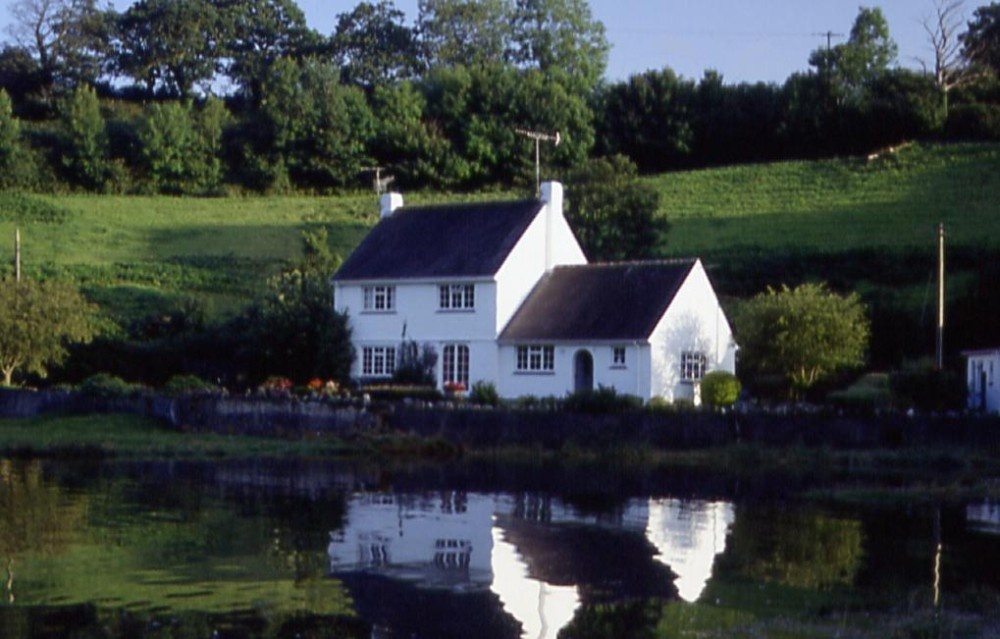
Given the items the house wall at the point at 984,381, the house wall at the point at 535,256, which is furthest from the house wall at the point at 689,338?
the house wall at the point at 984,381

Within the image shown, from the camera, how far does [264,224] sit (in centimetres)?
8675

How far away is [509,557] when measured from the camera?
23.3m

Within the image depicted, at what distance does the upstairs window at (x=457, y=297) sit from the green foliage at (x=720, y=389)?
9.98m

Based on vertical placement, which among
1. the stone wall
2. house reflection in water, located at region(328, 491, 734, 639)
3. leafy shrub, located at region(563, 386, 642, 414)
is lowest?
house reflection in water, located at region(328, 491, 734, 639)

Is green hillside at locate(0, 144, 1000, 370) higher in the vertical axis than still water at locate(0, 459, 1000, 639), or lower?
higher

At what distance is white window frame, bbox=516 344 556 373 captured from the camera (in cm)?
5141

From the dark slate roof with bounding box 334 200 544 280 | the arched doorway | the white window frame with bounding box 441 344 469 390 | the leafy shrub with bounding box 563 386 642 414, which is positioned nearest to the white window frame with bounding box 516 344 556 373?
the arched doorway

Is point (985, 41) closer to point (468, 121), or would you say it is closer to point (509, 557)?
point (468, 121)

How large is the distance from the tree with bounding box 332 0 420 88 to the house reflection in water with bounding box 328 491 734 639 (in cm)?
9176

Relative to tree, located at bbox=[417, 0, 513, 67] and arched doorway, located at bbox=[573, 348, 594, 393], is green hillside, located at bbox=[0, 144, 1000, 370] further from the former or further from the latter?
tree, located at bbox=[417, 0, 513, 67]

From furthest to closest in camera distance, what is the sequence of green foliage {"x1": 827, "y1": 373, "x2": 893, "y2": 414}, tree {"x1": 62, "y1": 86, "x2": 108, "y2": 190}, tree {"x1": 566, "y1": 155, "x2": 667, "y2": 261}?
tree {"x1": 62, "y1": 86, "x2": 108, "y2": 190} → tree {"x1": 566, "y1": 155, "x2": 667, "y2": 261} → green foliage {"x1": 827, "y1": 373, "x2": 893, "y2": 414}

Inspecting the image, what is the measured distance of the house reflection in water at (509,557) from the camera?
1864 cm

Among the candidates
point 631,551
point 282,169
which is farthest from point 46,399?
point 282,169

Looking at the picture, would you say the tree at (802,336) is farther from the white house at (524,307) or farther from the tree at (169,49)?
the tree at (169,49)
